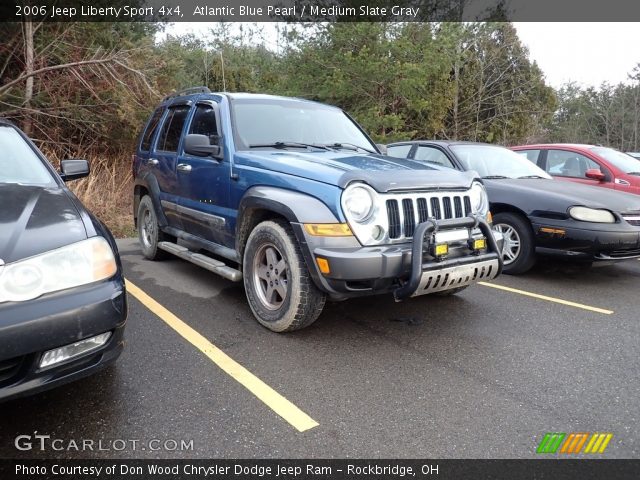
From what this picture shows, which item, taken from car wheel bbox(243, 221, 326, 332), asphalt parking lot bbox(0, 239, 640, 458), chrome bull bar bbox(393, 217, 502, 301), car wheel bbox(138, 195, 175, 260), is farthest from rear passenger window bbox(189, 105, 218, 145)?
chrome bull bar bbox(393, 217, 502, 301)

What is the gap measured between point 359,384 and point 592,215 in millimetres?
3536

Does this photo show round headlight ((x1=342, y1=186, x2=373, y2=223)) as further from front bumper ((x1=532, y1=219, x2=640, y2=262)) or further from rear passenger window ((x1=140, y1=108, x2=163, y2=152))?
rear passenger window ((x1=140, y1=108, x2=163, y2=152))

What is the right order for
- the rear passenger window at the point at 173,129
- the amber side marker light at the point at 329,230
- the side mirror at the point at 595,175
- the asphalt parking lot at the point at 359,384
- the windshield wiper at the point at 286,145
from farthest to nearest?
1. the side mirror at the point at 595,175
2. the rear passenger window at the point at 173,129
3. the windshield wiper at the point at 286,145
4. the amber side marker light at the point at 329,230
5. the asphalt parking lot at the point at 359,384

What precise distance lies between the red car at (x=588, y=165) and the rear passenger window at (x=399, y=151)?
218 cm

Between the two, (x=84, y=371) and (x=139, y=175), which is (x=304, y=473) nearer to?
(x=84, y=371)

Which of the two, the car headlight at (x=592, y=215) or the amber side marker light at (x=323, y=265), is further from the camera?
the car headlight at (x=592, y=215)

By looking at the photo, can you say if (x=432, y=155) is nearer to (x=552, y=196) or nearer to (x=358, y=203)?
(x=552, y=196)

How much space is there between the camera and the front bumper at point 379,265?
2.98 metres

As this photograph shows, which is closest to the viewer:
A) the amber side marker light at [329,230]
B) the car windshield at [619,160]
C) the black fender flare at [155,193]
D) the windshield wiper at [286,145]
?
the amber side marker light at [329,230]

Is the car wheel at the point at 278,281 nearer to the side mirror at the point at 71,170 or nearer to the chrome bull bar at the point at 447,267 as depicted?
the chrome bull bar at the point at 447,267

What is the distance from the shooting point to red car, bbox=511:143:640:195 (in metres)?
6.69

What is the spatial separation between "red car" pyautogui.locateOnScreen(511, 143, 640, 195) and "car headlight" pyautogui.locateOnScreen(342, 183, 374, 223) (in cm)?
502

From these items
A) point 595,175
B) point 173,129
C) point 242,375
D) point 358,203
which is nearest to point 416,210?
point 358,203

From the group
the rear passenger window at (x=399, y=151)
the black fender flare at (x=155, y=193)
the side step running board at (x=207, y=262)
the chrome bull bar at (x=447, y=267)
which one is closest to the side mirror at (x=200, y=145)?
the side step running board at (x=207, y=262)
